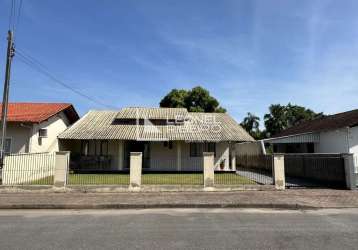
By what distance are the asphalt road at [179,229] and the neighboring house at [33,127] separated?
31.3ft

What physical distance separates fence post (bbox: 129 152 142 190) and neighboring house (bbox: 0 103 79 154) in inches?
331

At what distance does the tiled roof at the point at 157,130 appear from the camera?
65.1ft

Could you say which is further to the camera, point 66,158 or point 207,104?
point 207,104

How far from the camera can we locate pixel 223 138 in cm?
1992

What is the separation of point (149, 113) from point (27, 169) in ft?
38.4

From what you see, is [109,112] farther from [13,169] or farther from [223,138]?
[13,169]

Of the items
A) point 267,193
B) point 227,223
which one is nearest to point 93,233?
point 227,223

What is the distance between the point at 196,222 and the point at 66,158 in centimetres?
723

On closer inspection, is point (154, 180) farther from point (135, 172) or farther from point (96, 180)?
point (96, 180)

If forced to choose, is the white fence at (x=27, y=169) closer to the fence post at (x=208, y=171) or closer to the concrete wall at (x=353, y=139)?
the fence post at (x=208, y=171)

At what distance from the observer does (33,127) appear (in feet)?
57.6

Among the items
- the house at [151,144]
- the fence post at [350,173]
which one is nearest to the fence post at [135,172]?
the house at [151,144]

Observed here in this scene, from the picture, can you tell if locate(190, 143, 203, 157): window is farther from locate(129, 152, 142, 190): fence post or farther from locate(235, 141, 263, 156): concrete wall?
locate(129, 152, 142, 190): fence post

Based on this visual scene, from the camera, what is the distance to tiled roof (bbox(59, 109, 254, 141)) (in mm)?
19828
